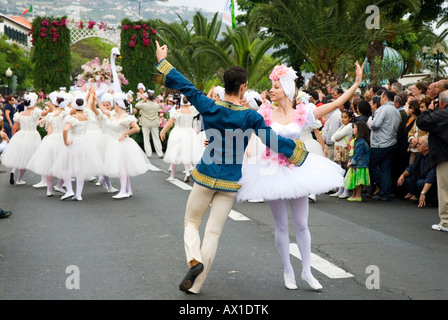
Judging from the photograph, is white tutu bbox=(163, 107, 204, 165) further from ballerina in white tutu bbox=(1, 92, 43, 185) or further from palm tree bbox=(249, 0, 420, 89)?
palm tree bbox=(249, 0, 420, 89)

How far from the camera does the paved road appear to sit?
5.56 metres

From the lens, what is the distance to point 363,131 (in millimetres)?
11617

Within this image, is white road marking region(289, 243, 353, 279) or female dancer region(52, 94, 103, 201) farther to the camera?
female dancer region(52, 94, 103, 201)

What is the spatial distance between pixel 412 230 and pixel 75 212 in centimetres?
521

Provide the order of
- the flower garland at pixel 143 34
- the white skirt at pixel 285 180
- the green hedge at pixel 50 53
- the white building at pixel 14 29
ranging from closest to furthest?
the white skirt at pixel 285 180 → the flower garland at pixel 143 34 → the green hedge at pixel 50 53 → the white building at pixel 14 29

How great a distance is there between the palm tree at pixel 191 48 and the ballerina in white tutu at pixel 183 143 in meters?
22.3

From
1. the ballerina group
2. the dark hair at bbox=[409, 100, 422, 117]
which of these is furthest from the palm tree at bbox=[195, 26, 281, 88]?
the dark hair at bbox=[409, 100, 422, 117]

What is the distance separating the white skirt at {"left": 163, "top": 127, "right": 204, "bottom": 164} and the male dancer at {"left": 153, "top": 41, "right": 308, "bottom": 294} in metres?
→ 8.35

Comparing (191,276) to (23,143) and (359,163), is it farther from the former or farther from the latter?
(23,143)

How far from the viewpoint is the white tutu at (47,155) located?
11.6m

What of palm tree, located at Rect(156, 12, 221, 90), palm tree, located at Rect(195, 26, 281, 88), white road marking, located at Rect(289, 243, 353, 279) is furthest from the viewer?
palm tree, located at Rect(156, 12, 221, 90)

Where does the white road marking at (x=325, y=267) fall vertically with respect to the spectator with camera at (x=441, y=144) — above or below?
below

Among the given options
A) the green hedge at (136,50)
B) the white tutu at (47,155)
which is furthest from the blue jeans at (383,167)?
the green hedge at (136,50)

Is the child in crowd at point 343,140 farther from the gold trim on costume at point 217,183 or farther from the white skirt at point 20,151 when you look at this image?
the gold trim on costume at point 217,183
